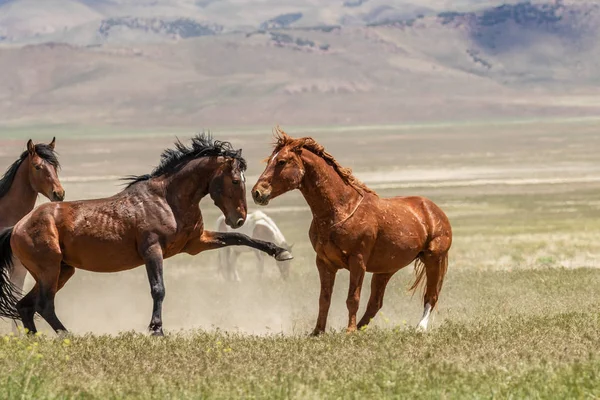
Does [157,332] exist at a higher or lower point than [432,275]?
lower

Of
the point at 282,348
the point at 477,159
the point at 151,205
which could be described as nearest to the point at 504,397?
the point at 282,348

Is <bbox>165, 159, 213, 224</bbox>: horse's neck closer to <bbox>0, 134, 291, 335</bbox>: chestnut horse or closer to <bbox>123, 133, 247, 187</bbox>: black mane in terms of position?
<bbox>0, 134, 291, 335</bbox>: chestnut horse

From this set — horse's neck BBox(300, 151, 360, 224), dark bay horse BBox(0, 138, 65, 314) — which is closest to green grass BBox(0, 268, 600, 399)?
horse's neck BBox(300, 151, 360, 224)

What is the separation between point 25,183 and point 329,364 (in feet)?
19.0

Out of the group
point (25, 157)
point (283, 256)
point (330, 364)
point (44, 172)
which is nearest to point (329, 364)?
point (330, 364)

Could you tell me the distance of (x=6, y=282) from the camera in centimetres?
1224

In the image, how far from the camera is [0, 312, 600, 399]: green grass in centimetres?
780

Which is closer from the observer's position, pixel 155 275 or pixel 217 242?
pixel 155 275

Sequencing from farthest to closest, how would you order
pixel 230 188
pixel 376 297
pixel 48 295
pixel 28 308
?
pixel 376 297 < pixel 28 308 < pixel 230 188 < pixel 48 295

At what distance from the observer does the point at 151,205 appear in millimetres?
→ 11648

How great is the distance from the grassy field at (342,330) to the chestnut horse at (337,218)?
60cm

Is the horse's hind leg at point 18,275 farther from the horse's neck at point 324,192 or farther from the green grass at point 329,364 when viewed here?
the horse's neck at point 324,192

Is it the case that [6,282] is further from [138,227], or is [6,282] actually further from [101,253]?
[138,227]

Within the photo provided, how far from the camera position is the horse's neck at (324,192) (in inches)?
436
